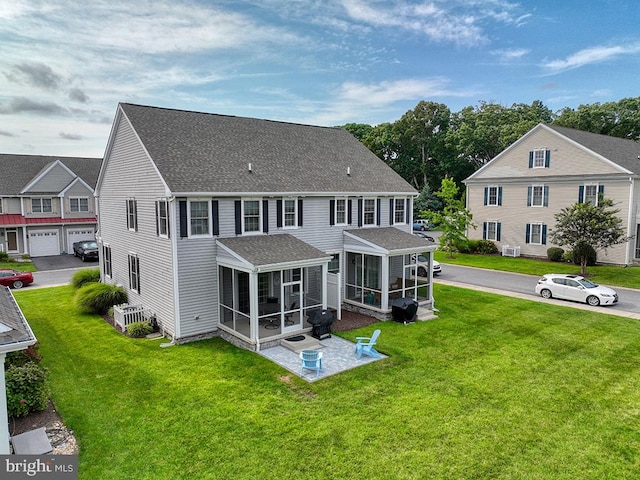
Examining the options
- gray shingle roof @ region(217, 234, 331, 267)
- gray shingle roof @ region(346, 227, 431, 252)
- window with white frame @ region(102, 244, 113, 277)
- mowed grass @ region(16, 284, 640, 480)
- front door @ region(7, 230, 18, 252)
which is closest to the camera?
mowed grass @ region(16, 284, 640, 480)

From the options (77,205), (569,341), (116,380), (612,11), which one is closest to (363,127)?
(77,205)

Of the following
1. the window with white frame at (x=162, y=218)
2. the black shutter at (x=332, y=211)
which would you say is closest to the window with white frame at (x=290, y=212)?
the black shutter at (x=332, y=211)

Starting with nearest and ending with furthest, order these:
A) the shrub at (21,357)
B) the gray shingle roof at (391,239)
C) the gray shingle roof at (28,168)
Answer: the shrub at (21,357) → the gray shingle roof at (391,239) → the gray shingle roof at (28,168)

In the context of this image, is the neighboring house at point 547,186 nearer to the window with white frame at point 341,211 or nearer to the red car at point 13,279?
the window with white frame at point 341,211

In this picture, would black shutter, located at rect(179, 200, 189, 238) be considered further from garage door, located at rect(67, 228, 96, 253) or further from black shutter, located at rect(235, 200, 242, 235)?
garage door, located at rect(67, 228, 96, 253)

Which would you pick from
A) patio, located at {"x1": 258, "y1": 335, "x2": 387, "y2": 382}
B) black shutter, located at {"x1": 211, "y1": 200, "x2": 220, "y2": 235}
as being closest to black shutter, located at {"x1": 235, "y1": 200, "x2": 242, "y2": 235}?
black shutter, located at {"x1": 211, "y1": 200, "x2": 220, "y2": 235}

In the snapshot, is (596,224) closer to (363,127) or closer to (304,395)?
(304,395)

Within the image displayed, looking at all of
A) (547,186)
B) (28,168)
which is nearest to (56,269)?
(28,168)
